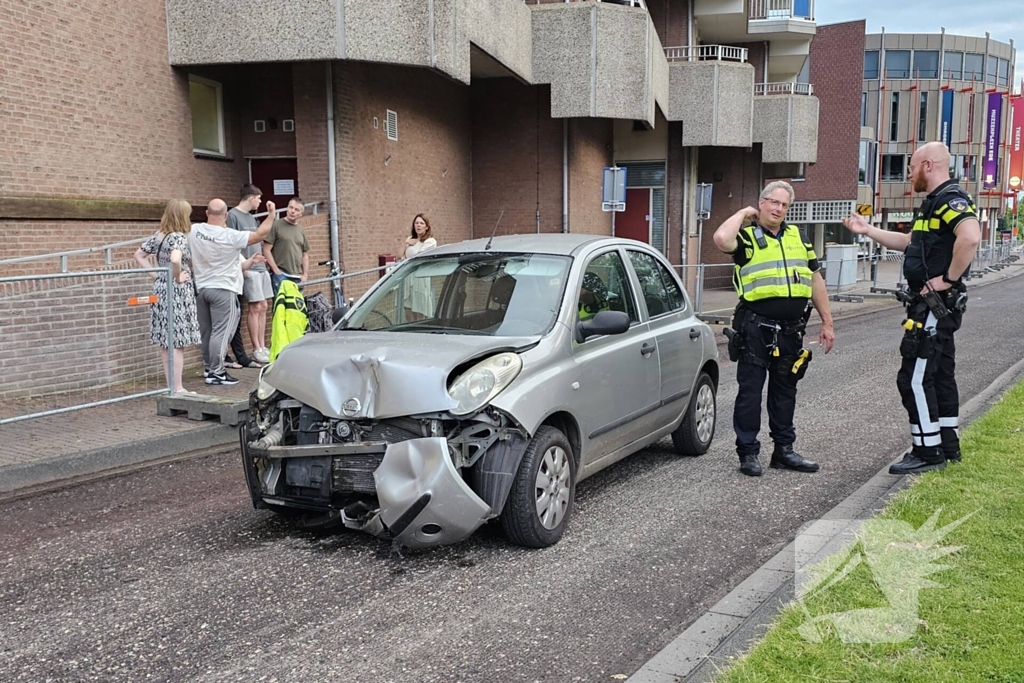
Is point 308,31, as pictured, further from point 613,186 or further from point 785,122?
point 785,122

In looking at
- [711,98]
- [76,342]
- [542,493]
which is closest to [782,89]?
[711,98]

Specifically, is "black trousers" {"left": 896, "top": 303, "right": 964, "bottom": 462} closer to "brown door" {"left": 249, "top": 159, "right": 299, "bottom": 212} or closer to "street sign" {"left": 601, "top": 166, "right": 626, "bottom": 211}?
"street sign" {"left": 601, "top": 166, "right": 626, "bottom": 211}

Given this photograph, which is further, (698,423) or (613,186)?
(613,186)

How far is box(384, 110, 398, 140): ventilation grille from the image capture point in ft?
46.7

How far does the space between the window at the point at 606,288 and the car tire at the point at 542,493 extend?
950mm

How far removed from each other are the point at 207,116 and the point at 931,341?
1128cm

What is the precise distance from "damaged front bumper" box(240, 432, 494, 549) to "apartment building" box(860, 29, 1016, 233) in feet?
222

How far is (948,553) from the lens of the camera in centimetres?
436

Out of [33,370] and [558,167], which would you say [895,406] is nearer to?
[33,370]

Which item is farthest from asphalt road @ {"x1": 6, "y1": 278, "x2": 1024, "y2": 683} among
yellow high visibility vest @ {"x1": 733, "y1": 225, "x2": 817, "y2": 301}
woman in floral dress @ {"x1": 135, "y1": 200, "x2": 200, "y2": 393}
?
woman in floral dress @ {"x1": 135, "y1": 200, "x2": 200, "y2": 393}

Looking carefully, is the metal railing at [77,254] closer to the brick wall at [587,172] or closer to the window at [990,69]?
the brick wall at [587,172]

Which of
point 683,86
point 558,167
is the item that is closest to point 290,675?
point 558,167

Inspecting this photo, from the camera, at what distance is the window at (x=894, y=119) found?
228 ft

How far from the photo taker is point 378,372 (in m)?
4.55
